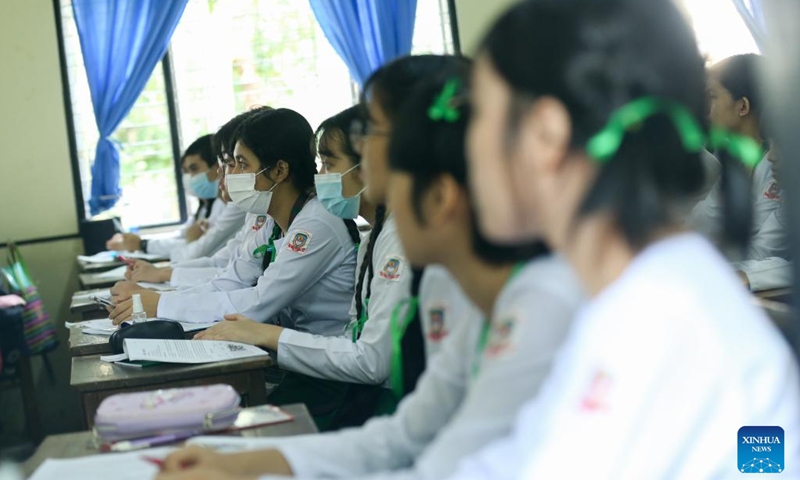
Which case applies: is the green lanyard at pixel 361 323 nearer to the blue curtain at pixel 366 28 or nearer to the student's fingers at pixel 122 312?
the student's fingers at pixel 122 312

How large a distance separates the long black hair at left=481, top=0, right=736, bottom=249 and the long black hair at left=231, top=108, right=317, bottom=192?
219cm

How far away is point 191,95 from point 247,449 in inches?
193

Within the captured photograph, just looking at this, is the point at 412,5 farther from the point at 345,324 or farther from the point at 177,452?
the point at 177,452

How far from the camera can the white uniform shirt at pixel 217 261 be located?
374cm

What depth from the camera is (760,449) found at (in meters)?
1.00

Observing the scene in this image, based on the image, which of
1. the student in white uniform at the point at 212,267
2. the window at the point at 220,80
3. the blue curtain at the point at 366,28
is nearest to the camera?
the student in white uniform at the point at 212,267

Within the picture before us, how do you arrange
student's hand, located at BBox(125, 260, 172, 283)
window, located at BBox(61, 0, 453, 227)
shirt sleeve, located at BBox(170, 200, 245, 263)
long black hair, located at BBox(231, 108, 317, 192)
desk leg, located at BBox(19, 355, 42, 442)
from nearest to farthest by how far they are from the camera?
long black hair, located at BBox(231, 108, 317, 192), student's hand, located at BBox(125, 260, 172, 283), desk leg, located at BBox(19, 355, 42, 442), shirt sleeve, located at BBox(170, 200, 245, 263), window, located at BBox(61, 0, 453, 227)

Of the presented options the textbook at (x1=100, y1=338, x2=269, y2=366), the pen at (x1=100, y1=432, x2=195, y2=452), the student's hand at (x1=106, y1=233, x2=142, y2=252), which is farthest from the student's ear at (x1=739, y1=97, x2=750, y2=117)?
the student's hand at (x1=106, y1=233, x2=142, y2=252)

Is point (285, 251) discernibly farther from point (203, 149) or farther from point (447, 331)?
point (203, 149)

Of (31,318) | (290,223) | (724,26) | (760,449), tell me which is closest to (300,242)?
(290,223)

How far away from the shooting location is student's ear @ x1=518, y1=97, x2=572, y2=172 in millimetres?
896

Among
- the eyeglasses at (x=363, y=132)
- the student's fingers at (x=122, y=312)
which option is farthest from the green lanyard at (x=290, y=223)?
the eyeglasses at (x=363, y=132)

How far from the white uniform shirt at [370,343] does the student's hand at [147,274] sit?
174 cm

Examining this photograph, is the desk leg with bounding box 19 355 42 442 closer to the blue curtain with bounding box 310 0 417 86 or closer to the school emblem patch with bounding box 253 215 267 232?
the school emblem patch with bounding box 253 215 267 232
